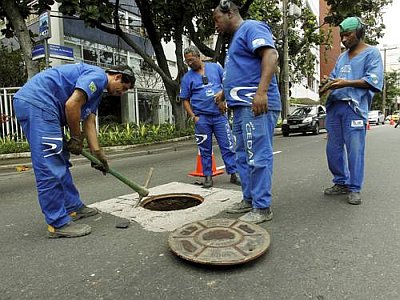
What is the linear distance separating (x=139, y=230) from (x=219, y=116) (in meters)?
2.16

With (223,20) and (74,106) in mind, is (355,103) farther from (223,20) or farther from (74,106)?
(74,106)

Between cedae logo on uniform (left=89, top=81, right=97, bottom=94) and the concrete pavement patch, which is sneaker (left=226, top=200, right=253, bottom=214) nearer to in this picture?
the concrete pavement patch

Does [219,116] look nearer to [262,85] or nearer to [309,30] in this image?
[262,85]

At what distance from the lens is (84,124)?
331 cm

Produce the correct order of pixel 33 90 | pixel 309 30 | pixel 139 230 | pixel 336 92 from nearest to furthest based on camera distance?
pixel 33 90 < pixel 139 230 < pixel 336 92 < pixel 309 30

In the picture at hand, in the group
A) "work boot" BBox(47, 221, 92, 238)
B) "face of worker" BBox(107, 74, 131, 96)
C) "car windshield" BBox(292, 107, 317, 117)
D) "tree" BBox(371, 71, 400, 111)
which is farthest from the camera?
"tree" BBox(371, 71, 400, 111)

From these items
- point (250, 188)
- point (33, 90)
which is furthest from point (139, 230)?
point (33, 90)

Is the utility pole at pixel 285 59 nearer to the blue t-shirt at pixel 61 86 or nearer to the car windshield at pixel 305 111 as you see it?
the car windshield at pixel 305 111

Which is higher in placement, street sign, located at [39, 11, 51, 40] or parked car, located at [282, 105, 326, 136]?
street sign, located at [39, 11, 51, 40]

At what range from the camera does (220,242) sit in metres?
2.57

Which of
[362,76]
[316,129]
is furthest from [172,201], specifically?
[316,129]

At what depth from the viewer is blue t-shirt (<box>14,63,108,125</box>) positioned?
2875 millimetres

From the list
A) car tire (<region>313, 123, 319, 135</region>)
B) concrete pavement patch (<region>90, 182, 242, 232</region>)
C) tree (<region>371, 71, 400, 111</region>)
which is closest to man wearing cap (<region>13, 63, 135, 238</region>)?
concrete pavement patch (<region>90, 182, 242, 232</region>)

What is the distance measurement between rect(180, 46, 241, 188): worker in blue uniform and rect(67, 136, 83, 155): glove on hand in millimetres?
1941
